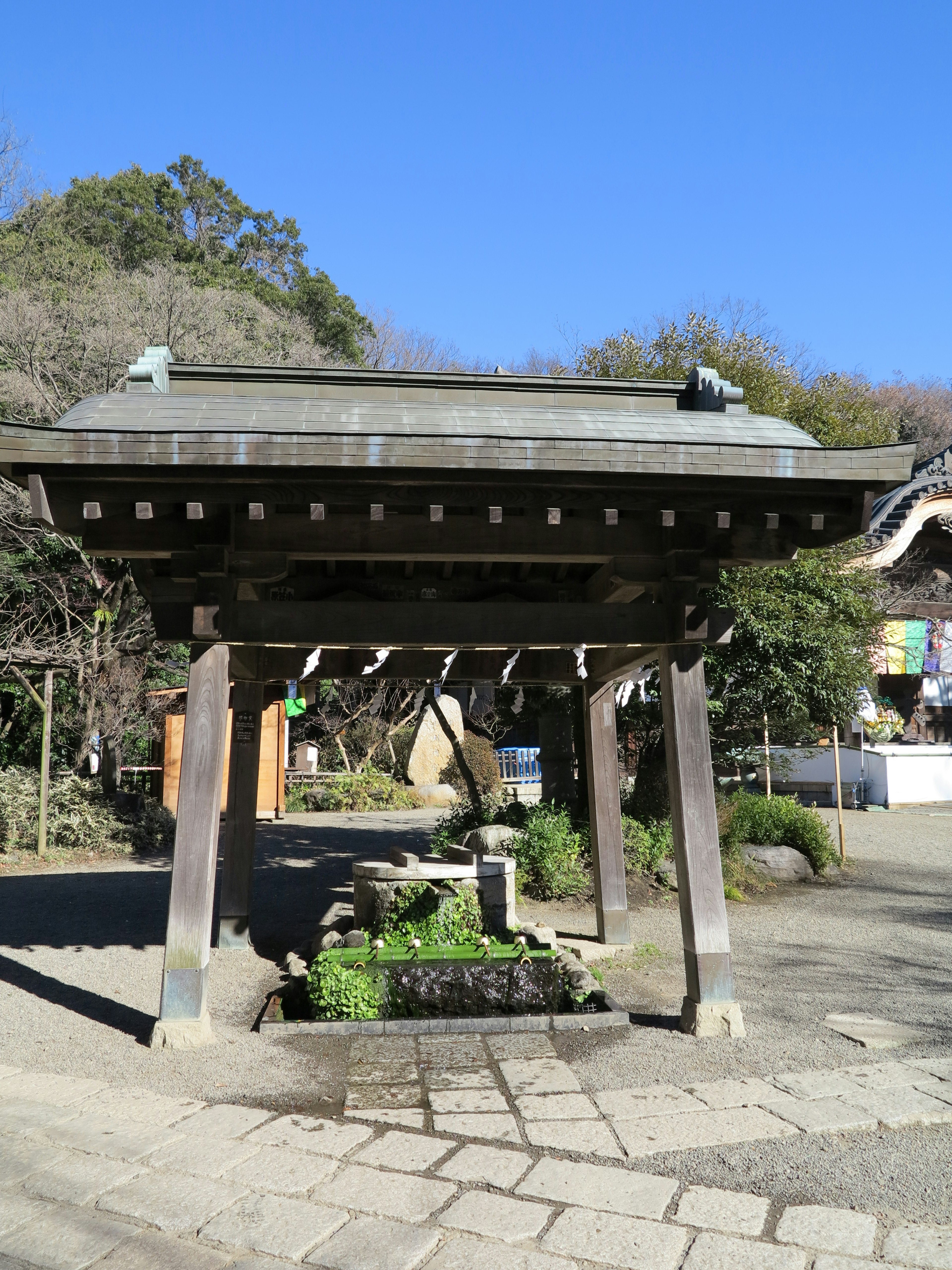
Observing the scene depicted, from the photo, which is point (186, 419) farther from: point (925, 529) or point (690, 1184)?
point (925, 529)

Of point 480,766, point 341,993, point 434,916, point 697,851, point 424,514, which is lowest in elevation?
point 341,993

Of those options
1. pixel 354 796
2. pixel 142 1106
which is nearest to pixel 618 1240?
pixel 142 1106

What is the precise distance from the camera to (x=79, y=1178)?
10.7 feet

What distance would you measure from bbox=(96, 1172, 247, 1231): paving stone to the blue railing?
17.1 meters

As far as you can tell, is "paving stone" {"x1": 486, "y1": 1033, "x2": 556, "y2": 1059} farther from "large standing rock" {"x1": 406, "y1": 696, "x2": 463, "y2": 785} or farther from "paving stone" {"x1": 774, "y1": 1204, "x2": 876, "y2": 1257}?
"large standing rock" {"x1": 406, "y1": 696, "x2": 463, "y2": 785}

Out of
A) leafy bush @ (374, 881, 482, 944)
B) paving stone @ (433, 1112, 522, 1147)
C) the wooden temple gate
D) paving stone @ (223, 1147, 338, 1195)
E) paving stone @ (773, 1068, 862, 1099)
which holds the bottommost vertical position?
paving stone @ (773, 1068, 862, 1099)

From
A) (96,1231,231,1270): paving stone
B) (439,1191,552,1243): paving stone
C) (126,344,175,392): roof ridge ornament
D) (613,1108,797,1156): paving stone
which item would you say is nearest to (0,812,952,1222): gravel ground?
(613,1108,797,1156): paving stone

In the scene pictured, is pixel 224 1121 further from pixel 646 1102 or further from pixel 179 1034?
pixel 646 1102

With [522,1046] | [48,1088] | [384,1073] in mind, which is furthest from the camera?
[522,1046]

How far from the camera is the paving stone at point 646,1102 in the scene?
12.9 ft

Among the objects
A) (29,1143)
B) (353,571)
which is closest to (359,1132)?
(29,1143)

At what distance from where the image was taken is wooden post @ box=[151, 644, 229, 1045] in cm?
484

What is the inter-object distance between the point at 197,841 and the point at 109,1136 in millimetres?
1618

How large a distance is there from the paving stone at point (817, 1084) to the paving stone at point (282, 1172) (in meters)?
2.20
